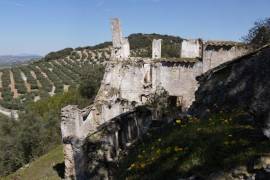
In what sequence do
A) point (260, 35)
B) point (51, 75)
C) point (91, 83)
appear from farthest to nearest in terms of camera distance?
1. point (51, 75)
2. point (91, 83)
3. point (260, 35)

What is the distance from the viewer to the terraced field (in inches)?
3620

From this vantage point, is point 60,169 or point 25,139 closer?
point 60,169

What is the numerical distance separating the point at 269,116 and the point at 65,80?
9734 cm

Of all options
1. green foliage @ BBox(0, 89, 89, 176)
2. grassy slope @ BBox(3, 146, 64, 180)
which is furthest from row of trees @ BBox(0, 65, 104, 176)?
grassy slope @ BBox(3, 146, 64, 180)

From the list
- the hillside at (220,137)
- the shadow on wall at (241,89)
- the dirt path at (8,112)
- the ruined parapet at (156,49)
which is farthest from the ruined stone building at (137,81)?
the dirt path at (8,112)

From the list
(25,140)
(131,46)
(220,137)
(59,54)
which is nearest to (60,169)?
(25,140)

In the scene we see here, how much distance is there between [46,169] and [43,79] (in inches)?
3109

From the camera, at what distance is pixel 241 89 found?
35.9 ft

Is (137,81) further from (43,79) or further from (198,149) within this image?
(43,79)

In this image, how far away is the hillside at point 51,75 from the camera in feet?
295

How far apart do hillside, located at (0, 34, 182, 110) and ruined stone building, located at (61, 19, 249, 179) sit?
149 feet

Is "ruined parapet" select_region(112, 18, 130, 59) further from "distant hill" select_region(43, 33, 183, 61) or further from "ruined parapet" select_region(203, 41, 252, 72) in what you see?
"distant hill" select_region(43, 33, 183, 61)

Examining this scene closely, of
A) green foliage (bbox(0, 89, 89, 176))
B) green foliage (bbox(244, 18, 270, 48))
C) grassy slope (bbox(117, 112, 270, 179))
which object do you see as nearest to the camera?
grassy slope (bbox(117, 112, 270, 179))

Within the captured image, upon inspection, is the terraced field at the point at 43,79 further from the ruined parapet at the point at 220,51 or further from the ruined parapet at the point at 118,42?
the ruined parapet at the point at 220,51
